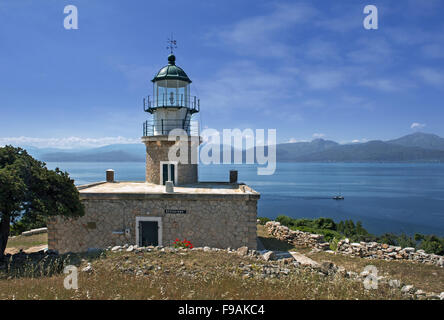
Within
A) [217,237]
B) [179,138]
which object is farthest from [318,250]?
[179,138]

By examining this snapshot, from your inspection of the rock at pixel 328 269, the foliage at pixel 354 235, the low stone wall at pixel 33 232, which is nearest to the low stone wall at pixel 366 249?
the foliage at pixel 354 235

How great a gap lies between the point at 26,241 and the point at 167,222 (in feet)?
37.0

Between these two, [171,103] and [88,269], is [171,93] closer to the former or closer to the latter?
[171,103]

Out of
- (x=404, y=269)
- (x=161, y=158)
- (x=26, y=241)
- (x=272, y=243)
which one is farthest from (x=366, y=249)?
(x=26, y=241)

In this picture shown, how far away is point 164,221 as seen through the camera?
14.6m

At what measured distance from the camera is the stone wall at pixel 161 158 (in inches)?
756

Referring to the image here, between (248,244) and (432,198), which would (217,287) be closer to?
(248,244)

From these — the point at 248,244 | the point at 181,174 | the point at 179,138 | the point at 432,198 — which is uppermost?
the point at 179,138

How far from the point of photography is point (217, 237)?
47.3 feet

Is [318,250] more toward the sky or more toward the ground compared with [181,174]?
more toward the ground

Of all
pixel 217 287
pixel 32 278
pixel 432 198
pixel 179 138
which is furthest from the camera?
pixel 432 198

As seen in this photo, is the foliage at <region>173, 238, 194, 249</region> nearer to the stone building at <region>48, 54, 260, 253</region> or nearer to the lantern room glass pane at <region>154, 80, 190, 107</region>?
the stone building at <region>48, 54, 260, 253</region>

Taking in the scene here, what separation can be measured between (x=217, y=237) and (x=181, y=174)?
6.30 meters

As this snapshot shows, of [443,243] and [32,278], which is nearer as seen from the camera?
[32,278]
